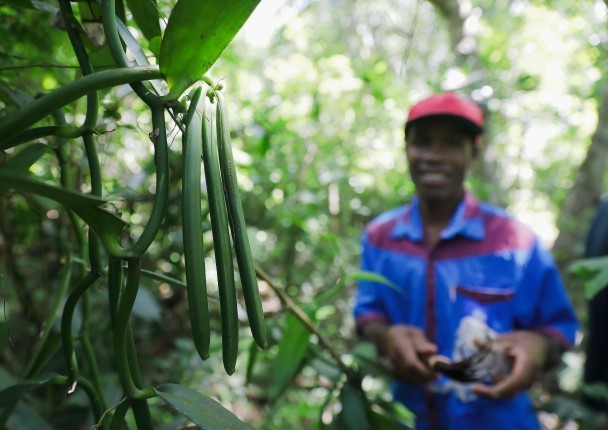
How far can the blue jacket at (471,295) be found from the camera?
110 cm

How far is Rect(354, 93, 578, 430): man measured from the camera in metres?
1.10

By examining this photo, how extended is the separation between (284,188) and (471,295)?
21.9 inches

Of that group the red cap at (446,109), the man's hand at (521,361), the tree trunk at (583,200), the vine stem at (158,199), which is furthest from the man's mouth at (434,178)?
the tree trunk at (583,200)

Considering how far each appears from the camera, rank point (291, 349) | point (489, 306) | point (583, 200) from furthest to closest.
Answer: point (583, 200), point (489, 306), point (291, 349)

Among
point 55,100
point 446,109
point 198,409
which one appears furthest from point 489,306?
point 55,100

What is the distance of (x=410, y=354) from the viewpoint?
974 millimetres

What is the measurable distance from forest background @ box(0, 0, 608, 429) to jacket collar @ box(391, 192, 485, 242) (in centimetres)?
17

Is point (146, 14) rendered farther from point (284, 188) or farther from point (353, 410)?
point (284, 188)

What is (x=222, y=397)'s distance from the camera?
1.33 metres

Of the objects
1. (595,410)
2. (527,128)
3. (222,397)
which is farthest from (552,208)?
(222,397)

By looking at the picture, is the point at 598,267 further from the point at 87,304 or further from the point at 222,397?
the point at 222,397

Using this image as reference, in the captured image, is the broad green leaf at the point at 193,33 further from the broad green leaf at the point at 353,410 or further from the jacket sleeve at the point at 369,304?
the jacket sleeve at the point at 369,304

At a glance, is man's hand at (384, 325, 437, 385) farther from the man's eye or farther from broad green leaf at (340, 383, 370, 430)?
the man's eye

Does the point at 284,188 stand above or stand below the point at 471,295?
above
